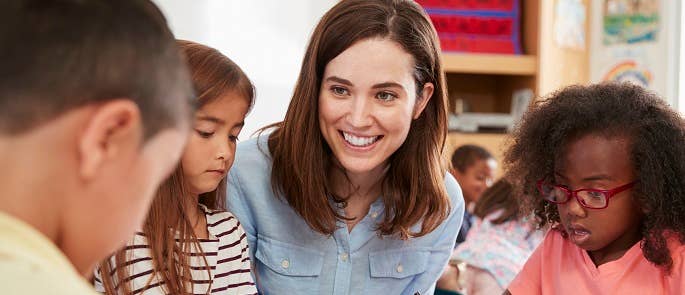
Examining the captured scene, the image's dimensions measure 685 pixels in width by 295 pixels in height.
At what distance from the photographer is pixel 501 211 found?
2504 mm

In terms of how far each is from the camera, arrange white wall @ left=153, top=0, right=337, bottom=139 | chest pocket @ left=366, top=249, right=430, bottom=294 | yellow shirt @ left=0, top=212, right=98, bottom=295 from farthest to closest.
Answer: white wall @ left=153, top=0, right=337, bottom=139, chest pocket @ left=366, top=249, right=430, bottom=294, yellow shirt @ left=0, top=212, right=98, bottom=295

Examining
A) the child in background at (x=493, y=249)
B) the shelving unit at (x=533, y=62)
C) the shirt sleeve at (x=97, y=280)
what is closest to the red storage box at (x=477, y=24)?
the shelving unit at (x=533, y=62)

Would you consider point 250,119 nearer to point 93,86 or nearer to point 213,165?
point 213,165

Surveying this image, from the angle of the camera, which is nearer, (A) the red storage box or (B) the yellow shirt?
(B) the yellow shirt

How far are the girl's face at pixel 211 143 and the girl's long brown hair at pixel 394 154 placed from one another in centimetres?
19

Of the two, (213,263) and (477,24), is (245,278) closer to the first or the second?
(213,263)

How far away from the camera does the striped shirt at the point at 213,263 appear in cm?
125

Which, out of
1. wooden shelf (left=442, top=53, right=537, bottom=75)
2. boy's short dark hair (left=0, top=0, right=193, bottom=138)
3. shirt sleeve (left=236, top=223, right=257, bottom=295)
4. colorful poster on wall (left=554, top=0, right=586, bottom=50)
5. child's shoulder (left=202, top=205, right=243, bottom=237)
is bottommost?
shirt sleeve (left=236, top=223, right=257, bottom=295)

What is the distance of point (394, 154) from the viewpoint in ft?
5.25

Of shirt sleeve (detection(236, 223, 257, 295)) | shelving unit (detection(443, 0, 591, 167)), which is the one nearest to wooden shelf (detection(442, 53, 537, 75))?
shelving unit (detection(443, 0, 591, 167))

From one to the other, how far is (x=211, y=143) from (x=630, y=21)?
2.45 metres

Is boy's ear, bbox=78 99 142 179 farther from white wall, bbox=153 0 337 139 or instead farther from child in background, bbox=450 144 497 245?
child in background, bbox=450 144 497 245

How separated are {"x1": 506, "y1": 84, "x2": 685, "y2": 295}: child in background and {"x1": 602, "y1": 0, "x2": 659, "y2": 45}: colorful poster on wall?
6.38 ft

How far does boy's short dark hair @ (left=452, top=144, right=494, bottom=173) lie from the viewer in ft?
10.9
